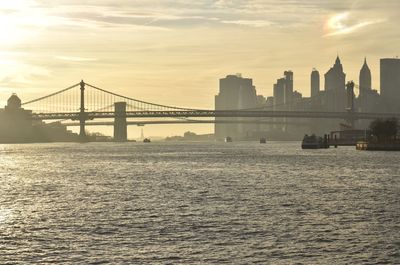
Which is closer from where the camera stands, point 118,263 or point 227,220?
point 118,263

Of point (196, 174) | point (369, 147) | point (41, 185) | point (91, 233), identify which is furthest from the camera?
point (369, 147)

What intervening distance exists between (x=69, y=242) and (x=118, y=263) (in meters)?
5.08

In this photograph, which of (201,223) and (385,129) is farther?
(385,129)

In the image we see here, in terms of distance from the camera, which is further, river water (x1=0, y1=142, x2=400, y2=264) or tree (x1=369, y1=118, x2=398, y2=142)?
tree (x1=369, y1=118, x2=398, y2=142)

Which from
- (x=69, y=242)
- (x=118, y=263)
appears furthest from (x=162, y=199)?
(x=118, y=263)

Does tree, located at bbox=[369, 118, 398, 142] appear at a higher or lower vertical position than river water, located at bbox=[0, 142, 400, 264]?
higher

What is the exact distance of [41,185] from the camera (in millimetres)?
64438

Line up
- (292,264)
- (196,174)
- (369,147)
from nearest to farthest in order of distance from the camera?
(292,264), (196,174), (369,147)

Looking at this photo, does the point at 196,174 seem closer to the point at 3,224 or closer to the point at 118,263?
the point at 3,224

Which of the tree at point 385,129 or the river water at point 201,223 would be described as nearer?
the river water at point 201,223

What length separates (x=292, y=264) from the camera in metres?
27.3

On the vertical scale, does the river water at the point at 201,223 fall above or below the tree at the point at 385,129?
below

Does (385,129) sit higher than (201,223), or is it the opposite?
(385,129)

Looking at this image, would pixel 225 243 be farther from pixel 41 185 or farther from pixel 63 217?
pixel 41 185
